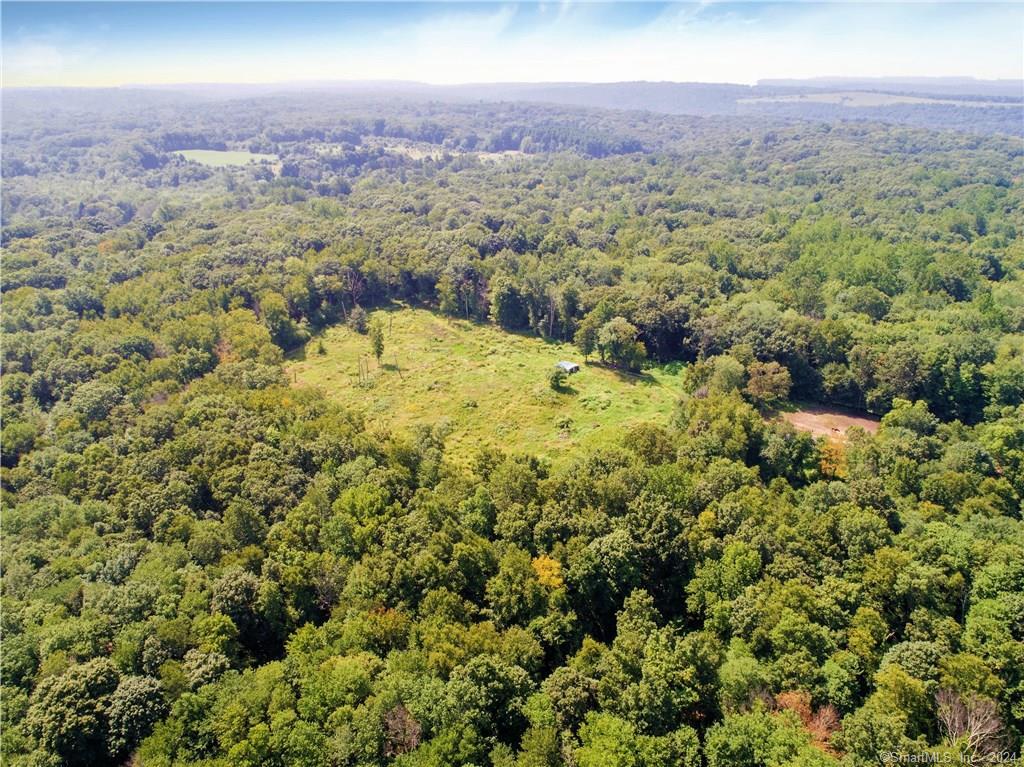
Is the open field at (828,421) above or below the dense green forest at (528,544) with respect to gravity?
below

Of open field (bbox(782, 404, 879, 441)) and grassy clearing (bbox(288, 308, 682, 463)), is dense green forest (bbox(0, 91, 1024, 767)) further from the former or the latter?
grassy clearing (bbox(288, 308, 682, 463))

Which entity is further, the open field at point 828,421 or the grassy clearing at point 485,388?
the grassy clearing at point 485,388

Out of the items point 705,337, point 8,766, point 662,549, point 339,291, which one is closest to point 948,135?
point 705,337

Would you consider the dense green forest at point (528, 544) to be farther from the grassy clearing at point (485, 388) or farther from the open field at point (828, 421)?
the grassy clearing at point (485, 388)

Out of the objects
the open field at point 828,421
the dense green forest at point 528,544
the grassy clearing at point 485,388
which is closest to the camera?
the dense green forest at point 528,544

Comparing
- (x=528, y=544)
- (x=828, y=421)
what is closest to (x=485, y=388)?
(x=528, y=544)

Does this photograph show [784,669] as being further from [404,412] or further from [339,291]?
[339,291]

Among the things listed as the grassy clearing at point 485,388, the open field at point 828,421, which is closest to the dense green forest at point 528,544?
the open field at point 828,421

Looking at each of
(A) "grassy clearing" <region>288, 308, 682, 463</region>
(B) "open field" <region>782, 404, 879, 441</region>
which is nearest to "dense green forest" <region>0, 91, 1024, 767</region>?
(B) "open field" <region>782, 404, 879, 441</region>
